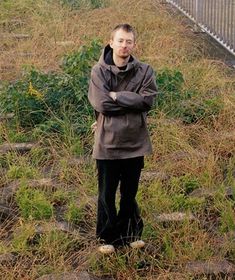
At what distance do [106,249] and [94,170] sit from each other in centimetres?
117

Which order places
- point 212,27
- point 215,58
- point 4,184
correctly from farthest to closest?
point 212,27
point 215,58
point 4,184

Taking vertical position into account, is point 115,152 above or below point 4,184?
above

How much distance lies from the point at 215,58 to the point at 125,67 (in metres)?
4.35

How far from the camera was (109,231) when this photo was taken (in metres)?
4.03

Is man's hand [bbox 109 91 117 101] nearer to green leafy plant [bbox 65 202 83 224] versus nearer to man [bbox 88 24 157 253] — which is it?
man [bbox 88 24 157 253]

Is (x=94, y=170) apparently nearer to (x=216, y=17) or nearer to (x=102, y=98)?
(x=102, y=98)

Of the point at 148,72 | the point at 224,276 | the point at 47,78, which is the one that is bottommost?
the point at 224,276

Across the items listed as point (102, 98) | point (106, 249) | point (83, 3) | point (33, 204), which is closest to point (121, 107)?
point (102, 98)

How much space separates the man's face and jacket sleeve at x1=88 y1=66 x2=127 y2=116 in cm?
17

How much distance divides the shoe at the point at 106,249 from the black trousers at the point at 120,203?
43 mm

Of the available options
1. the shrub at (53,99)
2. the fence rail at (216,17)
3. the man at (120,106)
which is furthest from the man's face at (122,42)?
the fence rail at (216,17)

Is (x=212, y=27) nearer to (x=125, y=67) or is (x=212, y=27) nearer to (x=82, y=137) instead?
(x=82, y=137)

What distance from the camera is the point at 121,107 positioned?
11.9ft

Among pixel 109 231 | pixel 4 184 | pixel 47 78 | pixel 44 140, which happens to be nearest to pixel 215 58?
pixel 47 78
